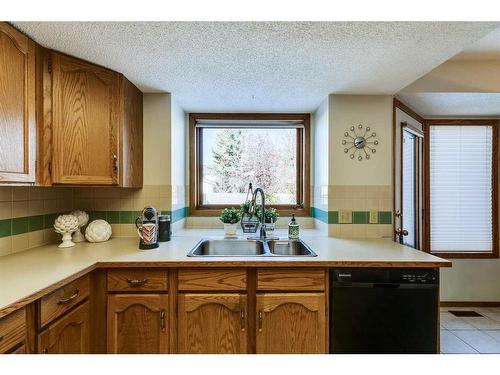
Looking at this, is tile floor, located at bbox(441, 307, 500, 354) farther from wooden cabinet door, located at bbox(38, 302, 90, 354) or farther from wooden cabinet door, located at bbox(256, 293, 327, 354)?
wooden cabinet door, located at bbox(38, 302, 90, 354)

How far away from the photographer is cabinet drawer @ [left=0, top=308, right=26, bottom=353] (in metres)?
1.00

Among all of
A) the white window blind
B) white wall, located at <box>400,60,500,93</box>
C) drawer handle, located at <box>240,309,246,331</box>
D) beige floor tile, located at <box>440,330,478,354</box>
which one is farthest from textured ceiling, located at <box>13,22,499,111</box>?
beige floor tile, located at <box>440,330,478,354</box>

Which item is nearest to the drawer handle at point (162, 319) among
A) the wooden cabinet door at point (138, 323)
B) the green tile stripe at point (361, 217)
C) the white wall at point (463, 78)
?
the wooden cabinet door at point (138, 323)

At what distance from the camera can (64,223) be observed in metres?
1.94

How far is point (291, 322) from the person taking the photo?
1.67m

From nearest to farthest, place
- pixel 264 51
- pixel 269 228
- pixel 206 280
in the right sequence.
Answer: pixel 264 51
pixel 206 280
pixel 269 228

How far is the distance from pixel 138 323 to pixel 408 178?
7.84ft

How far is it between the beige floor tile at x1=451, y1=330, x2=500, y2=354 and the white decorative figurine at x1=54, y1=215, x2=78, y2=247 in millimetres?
3019

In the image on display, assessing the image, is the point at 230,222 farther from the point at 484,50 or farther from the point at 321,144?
the point at 484,50

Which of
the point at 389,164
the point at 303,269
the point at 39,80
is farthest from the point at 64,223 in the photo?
the point at 389,164

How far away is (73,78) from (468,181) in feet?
11.5

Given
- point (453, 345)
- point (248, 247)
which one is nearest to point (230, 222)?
point (248, 247)

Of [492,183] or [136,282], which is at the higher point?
[492,183]

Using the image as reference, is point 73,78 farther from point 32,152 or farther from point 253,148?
point 253,148
